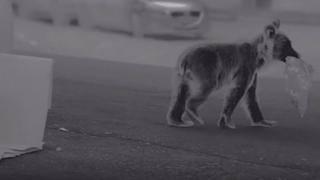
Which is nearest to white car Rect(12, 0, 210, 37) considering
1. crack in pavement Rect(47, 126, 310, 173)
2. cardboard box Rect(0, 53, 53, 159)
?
crack in pavement Rect(47, 126, 310, 173)

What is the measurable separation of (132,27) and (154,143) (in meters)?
10.1

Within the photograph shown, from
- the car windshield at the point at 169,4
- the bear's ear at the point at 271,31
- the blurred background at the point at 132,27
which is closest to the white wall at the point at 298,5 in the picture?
the blurred background at the point at 132,27

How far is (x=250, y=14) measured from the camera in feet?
66.1

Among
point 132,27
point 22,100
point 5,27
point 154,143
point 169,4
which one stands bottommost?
point 154,143

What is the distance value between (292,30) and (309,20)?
252 cm

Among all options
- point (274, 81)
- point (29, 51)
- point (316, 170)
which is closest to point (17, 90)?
point (316, 170)

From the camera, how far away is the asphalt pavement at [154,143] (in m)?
6.02

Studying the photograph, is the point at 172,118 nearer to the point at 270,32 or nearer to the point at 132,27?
the point at 270,32

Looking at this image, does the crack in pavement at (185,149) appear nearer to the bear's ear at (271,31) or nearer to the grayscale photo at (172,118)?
the grayscale photo at (172,118)

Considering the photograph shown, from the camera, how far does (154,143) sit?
6980 mm

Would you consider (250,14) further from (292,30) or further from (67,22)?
(67,22)

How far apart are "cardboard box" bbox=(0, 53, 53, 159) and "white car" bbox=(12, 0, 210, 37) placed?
9832 mm

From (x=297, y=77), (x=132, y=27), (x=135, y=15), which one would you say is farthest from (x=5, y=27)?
(x=132, y=27)

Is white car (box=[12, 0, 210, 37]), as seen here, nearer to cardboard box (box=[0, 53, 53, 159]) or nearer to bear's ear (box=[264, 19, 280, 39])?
bear's ear (box=[264, 19, 280, 39])
